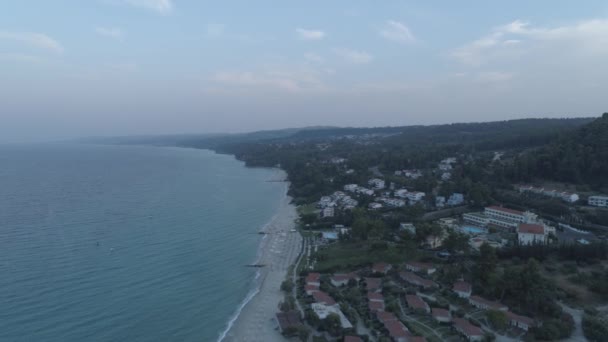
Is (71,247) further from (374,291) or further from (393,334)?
(393,334)

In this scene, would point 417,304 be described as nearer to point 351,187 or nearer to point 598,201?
point 598,201

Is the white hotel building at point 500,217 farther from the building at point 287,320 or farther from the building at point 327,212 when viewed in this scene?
the building at point 287,320

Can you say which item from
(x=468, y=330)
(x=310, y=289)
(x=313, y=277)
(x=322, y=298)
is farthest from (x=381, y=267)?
(x=468, y=330)

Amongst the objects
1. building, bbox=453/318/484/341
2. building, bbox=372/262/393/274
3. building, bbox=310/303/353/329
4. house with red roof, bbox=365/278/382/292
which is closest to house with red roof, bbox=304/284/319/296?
building, bbox=310/303/353/329

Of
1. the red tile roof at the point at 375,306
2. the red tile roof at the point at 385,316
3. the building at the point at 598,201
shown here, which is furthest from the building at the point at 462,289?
the building at the point at 598,201

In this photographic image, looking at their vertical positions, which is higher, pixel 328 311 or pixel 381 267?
pixel 381 267

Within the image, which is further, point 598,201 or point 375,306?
point 598,201
